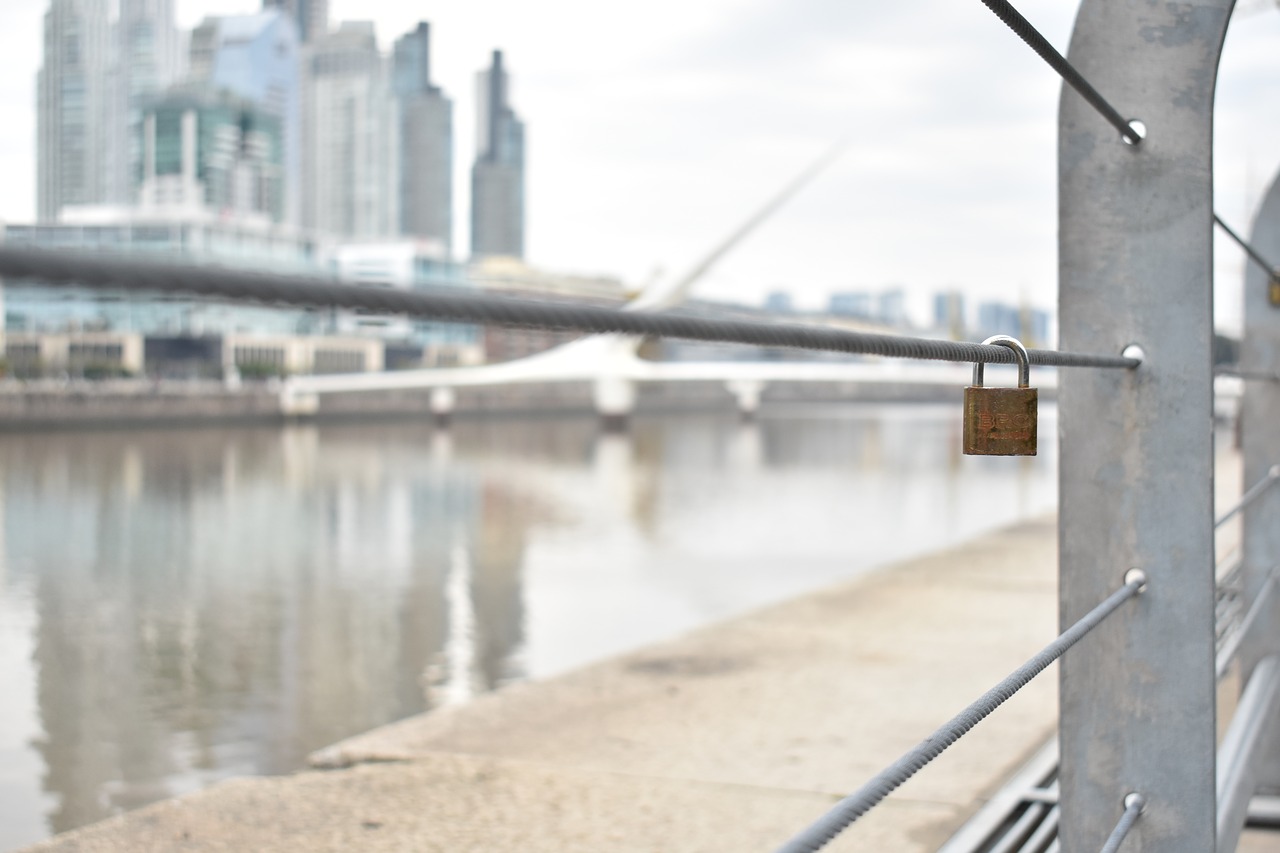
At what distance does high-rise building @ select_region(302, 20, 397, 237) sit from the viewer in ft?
485

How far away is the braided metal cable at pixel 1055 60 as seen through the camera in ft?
2.94

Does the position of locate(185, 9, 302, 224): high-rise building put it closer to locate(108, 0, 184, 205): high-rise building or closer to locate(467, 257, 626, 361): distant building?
locate(108, 0, 184, 205): high-rise building

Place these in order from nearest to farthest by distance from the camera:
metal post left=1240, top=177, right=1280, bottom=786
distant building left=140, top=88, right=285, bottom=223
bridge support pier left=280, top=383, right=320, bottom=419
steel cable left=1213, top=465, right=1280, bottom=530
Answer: steel cable left=1213, top=465, right=1280, bottom=530 < metal post left=1240, top=177, right=1280, bottom=786 < bridge support pier left=280, top=383, right=320, bottom=419 < distant building left=140, top=88, right=285, bottom=223

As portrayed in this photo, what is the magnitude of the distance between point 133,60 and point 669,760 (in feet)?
472

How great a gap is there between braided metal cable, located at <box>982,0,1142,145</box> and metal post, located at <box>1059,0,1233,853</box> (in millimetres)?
46

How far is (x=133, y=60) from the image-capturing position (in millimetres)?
134625

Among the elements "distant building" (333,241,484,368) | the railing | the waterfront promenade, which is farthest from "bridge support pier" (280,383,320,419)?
the railing

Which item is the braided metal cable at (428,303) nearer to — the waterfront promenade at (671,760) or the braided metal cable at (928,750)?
the braided metal cable at (928,750)

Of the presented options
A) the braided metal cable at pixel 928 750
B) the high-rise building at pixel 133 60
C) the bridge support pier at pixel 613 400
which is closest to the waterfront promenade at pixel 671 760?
the braided metal cable at pixel 928 750

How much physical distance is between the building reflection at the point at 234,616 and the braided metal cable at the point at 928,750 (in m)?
3.42

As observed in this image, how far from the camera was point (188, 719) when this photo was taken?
552 cm

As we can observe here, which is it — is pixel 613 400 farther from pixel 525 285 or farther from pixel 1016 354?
pixel 1016 354

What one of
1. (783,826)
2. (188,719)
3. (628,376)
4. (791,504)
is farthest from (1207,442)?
(628,376)

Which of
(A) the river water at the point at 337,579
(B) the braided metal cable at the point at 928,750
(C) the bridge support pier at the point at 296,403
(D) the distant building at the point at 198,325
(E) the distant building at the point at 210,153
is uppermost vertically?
(E) the distant building at the point at 210,153
